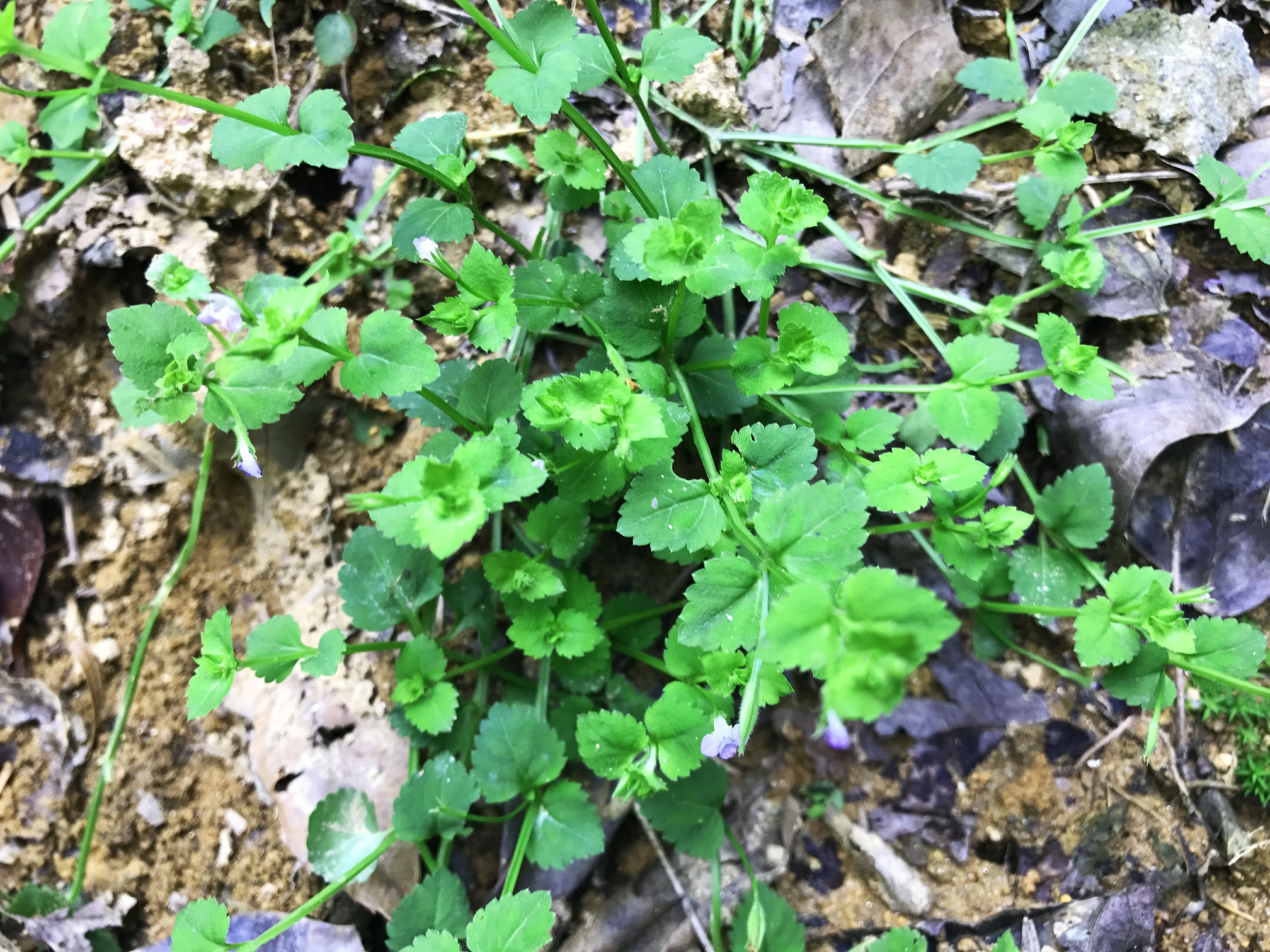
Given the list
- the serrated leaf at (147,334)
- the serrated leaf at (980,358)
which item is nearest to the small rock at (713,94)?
the serrated leaf at (980,358)

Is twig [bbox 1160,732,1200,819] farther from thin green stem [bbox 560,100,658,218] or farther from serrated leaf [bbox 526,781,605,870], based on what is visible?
thin green stem [bbox 560,100,658,218]

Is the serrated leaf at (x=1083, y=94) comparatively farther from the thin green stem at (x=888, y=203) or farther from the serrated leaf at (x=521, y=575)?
the serrated leaf at (x=521, y=575)

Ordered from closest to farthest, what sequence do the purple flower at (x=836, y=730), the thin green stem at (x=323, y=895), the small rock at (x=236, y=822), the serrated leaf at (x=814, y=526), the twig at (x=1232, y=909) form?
the serrated leaf at (x=814, y=526)
the purple flower at (x=836, y=730)
the thin green stem at (x=323, y=895)
the twig at (x=1232, y=909)
the small rock at (x=236, y=822)

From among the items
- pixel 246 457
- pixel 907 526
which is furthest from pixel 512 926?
pixel 907 526

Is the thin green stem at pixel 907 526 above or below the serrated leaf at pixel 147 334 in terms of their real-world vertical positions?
below

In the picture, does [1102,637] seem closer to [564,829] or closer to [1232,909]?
[1232,909]

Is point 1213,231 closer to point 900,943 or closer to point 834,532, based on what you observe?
point 834,532

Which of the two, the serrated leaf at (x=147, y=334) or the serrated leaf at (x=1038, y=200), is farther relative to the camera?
the serrated leaf at (x=1038, y=200)

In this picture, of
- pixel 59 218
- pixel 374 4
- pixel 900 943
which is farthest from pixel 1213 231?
pixel 59 218
